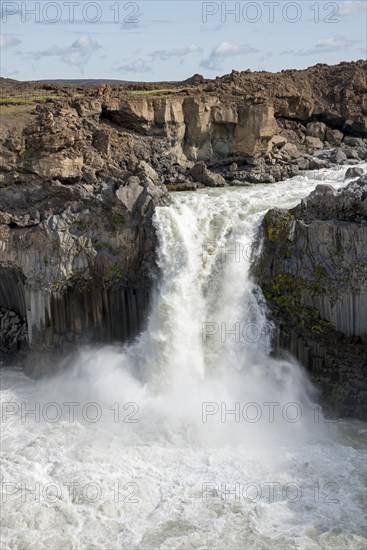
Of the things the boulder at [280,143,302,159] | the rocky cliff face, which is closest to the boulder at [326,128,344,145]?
→ the boulder at [280,143,302,159]

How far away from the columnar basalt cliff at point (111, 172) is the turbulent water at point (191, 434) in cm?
159

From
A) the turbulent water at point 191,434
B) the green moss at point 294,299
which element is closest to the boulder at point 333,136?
the turbulent water at point 191,434

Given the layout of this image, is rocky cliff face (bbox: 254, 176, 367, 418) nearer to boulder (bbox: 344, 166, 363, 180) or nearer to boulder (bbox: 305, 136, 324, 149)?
boulder (bbox: 344, 166, 363, 180)

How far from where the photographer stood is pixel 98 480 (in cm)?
2264

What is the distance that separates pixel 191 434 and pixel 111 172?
13188 millimetres

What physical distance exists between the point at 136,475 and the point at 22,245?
1166cm

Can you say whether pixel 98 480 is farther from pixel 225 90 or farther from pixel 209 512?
pixel 225 90

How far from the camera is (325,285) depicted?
26.5 m

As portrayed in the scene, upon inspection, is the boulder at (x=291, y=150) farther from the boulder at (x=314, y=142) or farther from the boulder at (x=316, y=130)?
the boulder at (x=316, y=130)

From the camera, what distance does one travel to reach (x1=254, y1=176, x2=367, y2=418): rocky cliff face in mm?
25969

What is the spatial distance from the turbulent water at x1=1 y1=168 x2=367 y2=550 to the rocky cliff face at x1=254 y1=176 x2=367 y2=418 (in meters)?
0.81

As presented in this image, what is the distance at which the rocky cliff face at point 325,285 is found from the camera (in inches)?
1022

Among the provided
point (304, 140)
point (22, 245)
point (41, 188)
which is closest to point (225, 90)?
point (304, 140)

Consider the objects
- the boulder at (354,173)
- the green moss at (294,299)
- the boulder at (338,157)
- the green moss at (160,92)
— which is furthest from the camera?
the green moss at (160,92)
